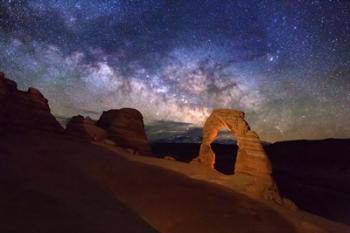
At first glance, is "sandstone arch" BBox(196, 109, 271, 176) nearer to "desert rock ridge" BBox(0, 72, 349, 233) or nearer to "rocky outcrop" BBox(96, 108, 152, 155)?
"desert rock ridge" BBox(0, 72, 349, 233)

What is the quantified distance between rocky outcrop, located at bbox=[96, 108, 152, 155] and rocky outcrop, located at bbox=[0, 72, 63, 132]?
9.53 meters

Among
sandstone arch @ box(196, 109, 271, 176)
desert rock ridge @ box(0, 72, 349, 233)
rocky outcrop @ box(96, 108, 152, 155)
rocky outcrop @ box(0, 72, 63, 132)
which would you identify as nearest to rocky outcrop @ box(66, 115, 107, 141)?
rocky outcrop @ box(96, 108, 152, 155)

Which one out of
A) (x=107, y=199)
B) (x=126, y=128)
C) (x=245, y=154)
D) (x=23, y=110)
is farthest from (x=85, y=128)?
(x=107, y=199)

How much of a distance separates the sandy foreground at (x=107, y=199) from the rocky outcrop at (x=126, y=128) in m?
14.4

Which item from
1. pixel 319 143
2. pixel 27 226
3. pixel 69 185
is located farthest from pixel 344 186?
pixel 27 226

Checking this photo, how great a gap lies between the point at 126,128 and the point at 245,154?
16563 mm

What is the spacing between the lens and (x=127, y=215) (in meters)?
13.0

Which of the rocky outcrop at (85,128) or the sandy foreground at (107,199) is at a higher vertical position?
the rocky outcrop at (85,128)

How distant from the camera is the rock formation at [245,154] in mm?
23125

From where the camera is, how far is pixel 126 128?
38.4 metres

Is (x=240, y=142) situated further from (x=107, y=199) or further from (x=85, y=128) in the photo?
(x=85, y=128)

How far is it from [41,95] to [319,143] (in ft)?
302

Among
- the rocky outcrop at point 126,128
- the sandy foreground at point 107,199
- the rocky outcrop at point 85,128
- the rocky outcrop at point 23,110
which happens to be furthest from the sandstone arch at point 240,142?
the rocky outcrop at point 23,110

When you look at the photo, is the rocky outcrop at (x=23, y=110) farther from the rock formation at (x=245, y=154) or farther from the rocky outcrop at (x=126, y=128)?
the rock formation at (x=245, y=154)
